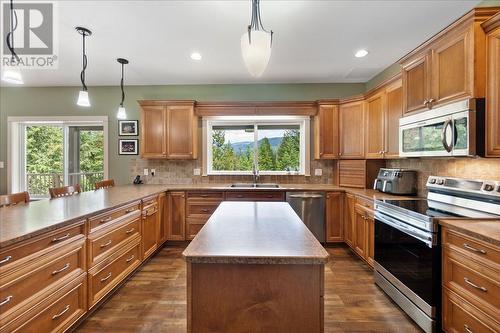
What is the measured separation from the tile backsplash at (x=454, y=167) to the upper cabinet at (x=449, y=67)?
653 millimetres

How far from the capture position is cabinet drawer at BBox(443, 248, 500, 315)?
1.40 metres

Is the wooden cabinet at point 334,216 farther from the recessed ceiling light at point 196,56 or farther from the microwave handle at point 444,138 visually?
the recessed ceiling light at point 196,56

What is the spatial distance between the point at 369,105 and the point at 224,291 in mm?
3315

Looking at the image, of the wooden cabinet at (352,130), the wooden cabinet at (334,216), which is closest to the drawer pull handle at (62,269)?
the wooden cabinet at (334,216)

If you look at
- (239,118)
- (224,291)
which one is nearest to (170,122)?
(239,118)

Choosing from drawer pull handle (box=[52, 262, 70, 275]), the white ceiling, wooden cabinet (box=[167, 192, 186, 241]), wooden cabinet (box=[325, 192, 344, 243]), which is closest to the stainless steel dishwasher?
wooden cabinet (box=[325, 192, 344, 243])

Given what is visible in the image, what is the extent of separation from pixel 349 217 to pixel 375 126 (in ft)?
4.24

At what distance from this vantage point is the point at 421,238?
6.20 ft

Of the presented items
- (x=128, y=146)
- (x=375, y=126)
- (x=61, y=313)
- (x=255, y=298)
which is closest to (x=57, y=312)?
(x=61, y=313)

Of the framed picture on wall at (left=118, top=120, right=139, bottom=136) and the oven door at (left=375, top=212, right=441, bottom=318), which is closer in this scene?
the oven door at (left=375, top=212, right=441, bottom=318)

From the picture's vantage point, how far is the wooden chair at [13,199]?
2156 mm

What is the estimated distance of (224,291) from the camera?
1.16 metres

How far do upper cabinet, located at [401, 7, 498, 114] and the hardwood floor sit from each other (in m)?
1.81

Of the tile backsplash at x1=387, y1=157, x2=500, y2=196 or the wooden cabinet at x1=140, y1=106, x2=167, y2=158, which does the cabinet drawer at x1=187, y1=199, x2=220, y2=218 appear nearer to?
the wooden cabinet at x1=140, y1=106, x2=167, y2=158
